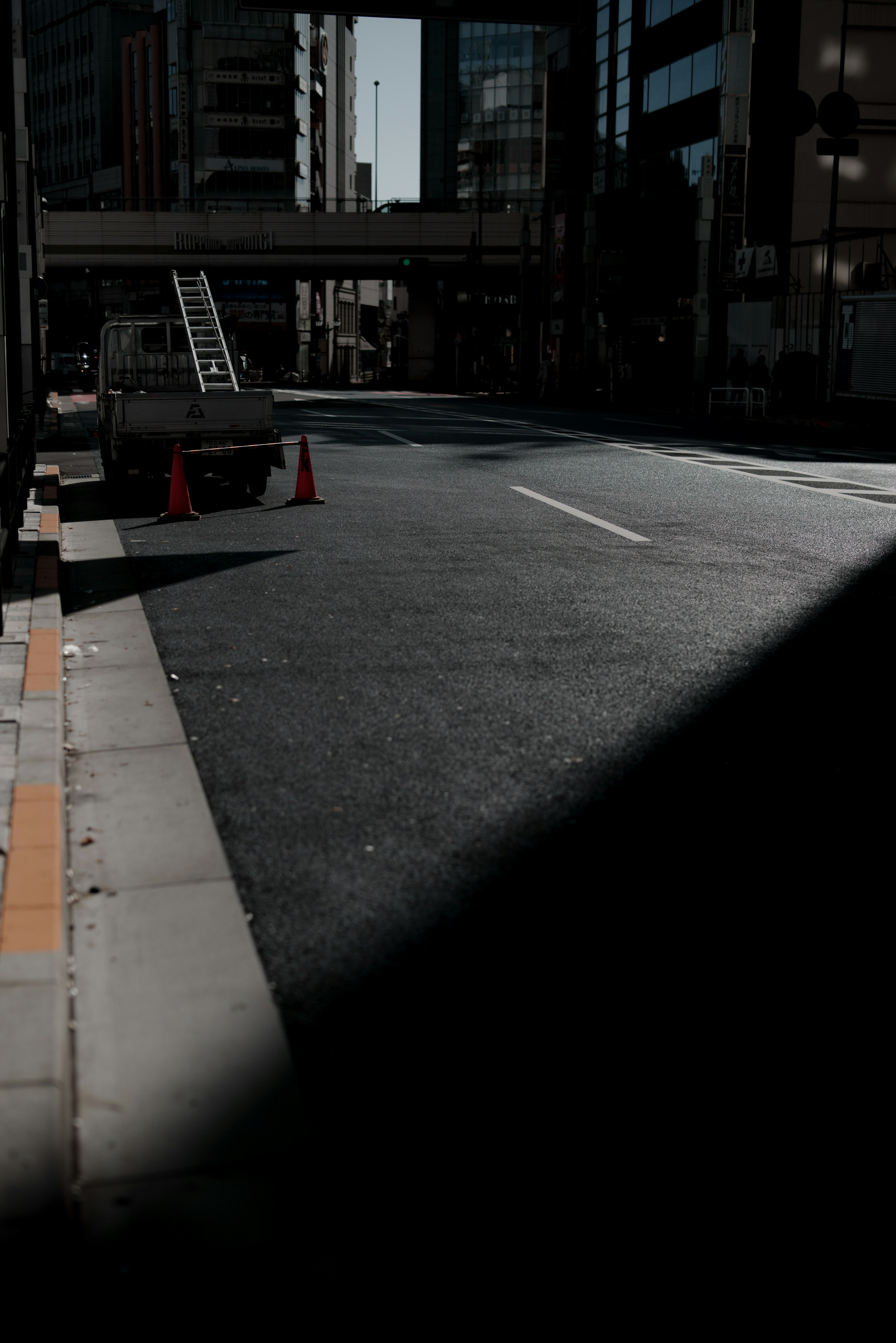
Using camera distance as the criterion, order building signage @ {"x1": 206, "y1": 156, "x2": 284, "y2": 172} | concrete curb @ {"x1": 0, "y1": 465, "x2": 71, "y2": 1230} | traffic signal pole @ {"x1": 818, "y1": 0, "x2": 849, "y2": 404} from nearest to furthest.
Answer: concrete curb @ {"x1": 0, "y1": 465, "x2": 71, "y2": 1230}, traffic signal pole @ {"x1": 818, "y1": 0, "x2": 849, "y2": 404}, building signage @ {"x1": 206, "y1": 156, "x2": 284, "y2": 172}

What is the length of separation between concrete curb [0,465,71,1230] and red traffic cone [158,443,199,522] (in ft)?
23.2

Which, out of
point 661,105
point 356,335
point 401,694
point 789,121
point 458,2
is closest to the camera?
point 401,694

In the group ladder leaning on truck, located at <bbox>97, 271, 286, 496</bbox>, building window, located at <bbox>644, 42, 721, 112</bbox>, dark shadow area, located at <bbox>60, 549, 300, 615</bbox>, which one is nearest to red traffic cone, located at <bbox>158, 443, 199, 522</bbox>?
ladder leaning on truck, located at <bbox>97, 271, 286, 496</bbox>

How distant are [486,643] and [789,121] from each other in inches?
1773

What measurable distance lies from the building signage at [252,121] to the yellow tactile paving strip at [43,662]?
104m

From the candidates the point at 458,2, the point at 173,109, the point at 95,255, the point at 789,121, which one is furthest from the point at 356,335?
the point at 458,2

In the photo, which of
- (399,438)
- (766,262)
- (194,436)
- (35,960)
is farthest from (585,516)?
(766,262)

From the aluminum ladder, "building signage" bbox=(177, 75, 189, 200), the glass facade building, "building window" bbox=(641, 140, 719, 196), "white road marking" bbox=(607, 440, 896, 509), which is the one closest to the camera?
"white road marking" bbox=(607, 440, 896, 509)

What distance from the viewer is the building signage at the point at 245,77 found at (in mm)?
102000

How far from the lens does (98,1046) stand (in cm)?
320

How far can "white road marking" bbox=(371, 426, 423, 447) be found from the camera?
24344mm

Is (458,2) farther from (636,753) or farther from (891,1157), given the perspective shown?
(891,1157)

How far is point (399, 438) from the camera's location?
26.5m

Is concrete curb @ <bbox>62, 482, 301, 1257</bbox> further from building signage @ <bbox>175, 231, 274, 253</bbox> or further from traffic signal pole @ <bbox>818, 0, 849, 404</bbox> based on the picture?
building signage @ <bbox>175, 231, 274, 253</bbox>
